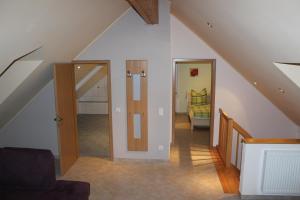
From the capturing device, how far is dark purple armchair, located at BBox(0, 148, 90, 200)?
282cm

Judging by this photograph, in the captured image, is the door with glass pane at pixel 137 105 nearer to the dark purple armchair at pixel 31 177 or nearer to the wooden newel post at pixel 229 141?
the wooden newel post at pixel 229 141

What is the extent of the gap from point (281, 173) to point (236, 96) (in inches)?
85.0

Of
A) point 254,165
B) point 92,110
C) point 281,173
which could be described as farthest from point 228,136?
point 92,110

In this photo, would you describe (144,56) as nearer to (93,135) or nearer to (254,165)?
(254,165)

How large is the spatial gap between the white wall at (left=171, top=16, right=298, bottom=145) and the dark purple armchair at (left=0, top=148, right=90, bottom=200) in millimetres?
3346

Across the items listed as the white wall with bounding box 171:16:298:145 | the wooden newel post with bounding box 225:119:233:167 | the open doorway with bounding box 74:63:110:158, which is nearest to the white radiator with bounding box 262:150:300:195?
the wooden newel post with bounding box 225:119:233:167

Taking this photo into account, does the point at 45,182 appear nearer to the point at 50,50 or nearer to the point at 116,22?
the point at 50,50

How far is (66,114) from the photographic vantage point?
4.27 metres

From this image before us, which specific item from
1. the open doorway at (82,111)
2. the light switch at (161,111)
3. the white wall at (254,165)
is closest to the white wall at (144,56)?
the light switch at (161,111)

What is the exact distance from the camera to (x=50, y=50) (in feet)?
10.7

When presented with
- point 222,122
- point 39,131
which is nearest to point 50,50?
point 39,131

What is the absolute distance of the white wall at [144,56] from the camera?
13.9 feet

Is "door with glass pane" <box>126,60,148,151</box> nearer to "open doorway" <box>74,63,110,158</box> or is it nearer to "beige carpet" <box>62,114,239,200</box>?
"beige carpet" <box>62,114,239,200</box>

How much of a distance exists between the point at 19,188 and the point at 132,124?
2.17 metres
